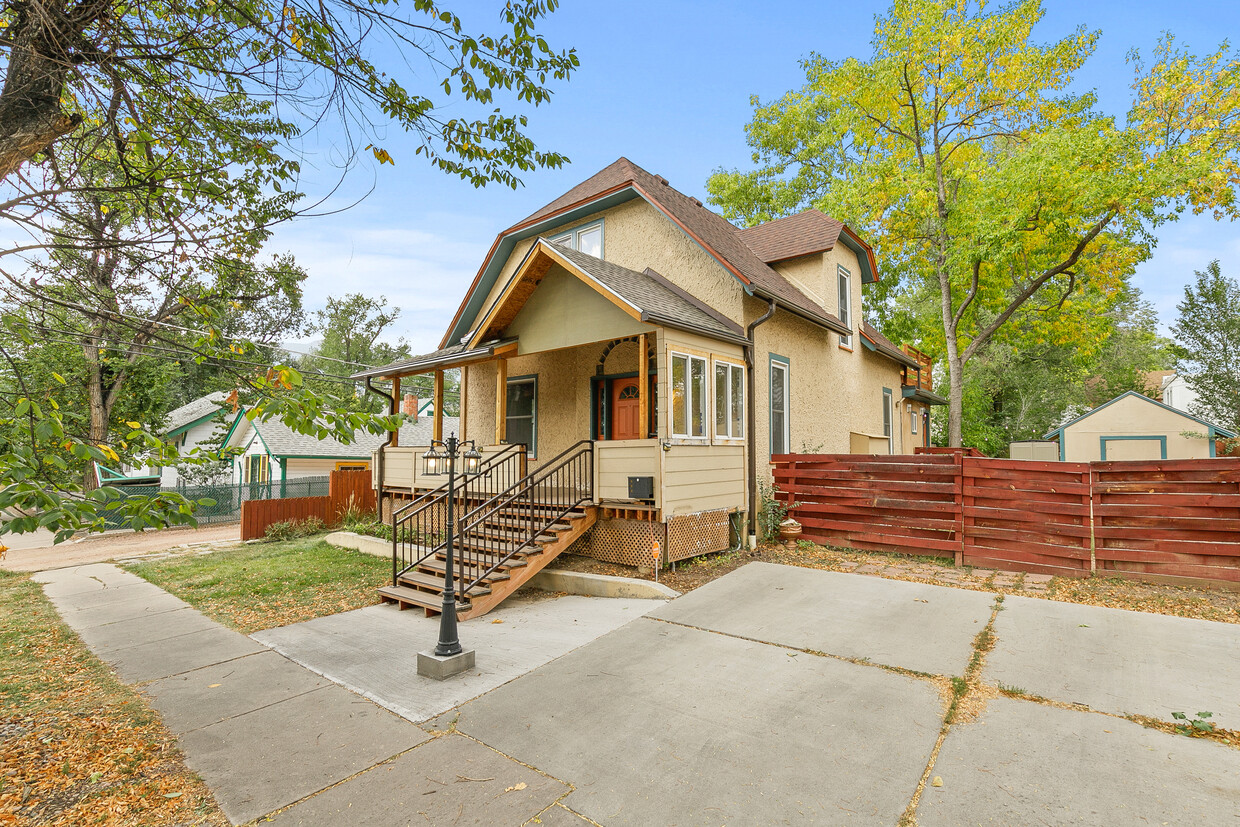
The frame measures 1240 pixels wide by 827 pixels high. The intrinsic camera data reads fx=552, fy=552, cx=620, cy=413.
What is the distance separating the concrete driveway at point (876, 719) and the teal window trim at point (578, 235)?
832cm

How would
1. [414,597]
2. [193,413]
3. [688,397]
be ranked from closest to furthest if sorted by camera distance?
[414,597]
[688,397]
[193,413]

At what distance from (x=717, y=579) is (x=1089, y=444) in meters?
20.9

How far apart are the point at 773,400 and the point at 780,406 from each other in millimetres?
290

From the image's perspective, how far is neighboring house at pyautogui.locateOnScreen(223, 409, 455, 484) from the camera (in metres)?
23.5

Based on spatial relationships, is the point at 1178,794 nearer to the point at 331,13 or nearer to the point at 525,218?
the point at 331,13

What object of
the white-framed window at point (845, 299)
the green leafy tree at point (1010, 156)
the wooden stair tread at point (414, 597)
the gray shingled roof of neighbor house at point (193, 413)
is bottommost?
the wooden stair tread at point (414, 597)

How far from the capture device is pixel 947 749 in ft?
12.0

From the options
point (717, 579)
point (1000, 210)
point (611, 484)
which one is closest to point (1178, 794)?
point (717, 579)

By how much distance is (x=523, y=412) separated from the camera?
12352 mm

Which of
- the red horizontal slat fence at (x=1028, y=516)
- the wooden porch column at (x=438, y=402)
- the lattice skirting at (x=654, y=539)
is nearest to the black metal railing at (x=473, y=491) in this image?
the wooden porch column at (x=438, y=402)

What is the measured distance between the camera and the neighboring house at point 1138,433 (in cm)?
1866

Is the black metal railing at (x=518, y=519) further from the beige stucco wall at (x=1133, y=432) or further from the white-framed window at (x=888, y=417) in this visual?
the beige stucco wall at (x=1133, y=432)

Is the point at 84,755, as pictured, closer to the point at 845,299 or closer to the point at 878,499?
the point at 878,499

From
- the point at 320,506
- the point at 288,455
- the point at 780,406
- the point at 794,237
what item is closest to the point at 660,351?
the point at 780,406
